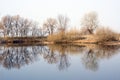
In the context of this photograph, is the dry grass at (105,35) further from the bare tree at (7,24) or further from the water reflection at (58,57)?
the bare tree at (7,24)

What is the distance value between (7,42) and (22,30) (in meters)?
7.08

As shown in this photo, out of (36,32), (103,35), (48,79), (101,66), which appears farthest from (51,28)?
(48,79)

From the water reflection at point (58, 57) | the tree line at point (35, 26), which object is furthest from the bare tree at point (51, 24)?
the water reflection at point (58, 57)

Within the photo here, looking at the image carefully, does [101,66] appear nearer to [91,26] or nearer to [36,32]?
[91,26]

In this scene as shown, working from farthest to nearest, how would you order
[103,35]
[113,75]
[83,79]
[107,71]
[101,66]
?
[103,35] → [101,66] → [107,71] → [113,75] → [83,79]

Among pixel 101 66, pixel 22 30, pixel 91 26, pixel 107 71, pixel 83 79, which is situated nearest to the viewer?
pixel 83 79

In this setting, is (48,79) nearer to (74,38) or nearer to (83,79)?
(83,79)

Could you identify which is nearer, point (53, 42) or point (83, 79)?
point (83, 79)

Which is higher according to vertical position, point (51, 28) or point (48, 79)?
point (51, 28)

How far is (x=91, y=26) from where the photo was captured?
48.1 metres

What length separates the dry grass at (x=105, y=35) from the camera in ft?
132

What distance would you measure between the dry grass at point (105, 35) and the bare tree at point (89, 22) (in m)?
6.89

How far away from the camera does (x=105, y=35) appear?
40219mm

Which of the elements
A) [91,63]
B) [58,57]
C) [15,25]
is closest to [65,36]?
[15,25]
